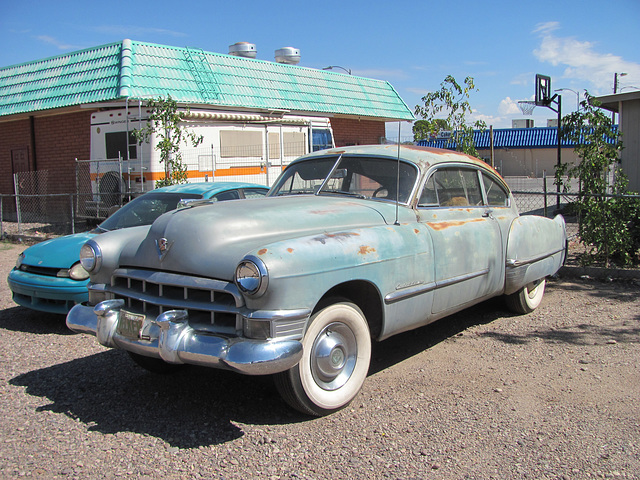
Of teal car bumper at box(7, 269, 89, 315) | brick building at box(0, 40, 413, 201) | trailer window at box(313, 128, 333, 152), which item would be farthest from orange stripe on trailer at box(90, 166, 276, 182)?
teal car bumper at box(7, 269, 89, 315)

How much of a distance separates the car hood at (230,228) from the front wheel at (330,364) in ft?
2.02

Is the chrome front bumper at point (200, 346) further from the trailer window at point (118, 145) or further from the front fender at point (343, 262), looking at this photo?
the trailer window at point (118, 145)

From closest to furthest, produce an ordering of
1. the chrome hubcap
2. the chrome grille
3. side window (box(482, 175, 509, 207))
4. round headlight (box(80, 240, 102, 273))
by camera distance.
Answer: the chrome grille < the chrome hubcap < round headlight (box(80, 240, 102, 273)) < side window (box(482, 175, 509, 207))

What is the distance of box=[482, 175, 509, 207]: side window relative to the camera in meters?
5.64

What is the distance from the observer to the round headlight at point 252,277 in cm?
322

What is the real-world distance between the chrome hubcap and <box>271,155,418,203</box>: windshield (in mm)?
1354

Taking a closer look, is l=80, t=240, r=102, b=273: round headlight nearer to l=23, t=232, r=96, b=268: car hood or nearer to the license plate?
the license plate

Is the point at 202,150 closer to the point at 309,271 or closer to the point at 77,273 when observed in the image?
the point at 77,273

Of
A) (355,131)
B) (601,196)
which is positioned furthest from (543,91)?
(601,196)

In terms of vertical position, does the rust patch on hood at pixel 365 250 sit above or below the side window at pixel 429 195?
below

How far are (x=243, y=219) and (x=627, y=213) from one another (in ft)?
20.8

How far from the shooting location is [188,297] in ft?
11.8

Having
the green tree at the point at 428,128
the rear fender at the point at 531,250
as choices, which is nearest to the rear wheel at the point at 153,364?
the rear fender at the point at 531,250

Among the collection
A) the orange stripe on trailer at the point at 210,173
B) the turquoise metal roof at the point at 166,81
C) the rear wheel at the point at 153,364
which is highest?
the turquoise metal roof at the point at 166,81
